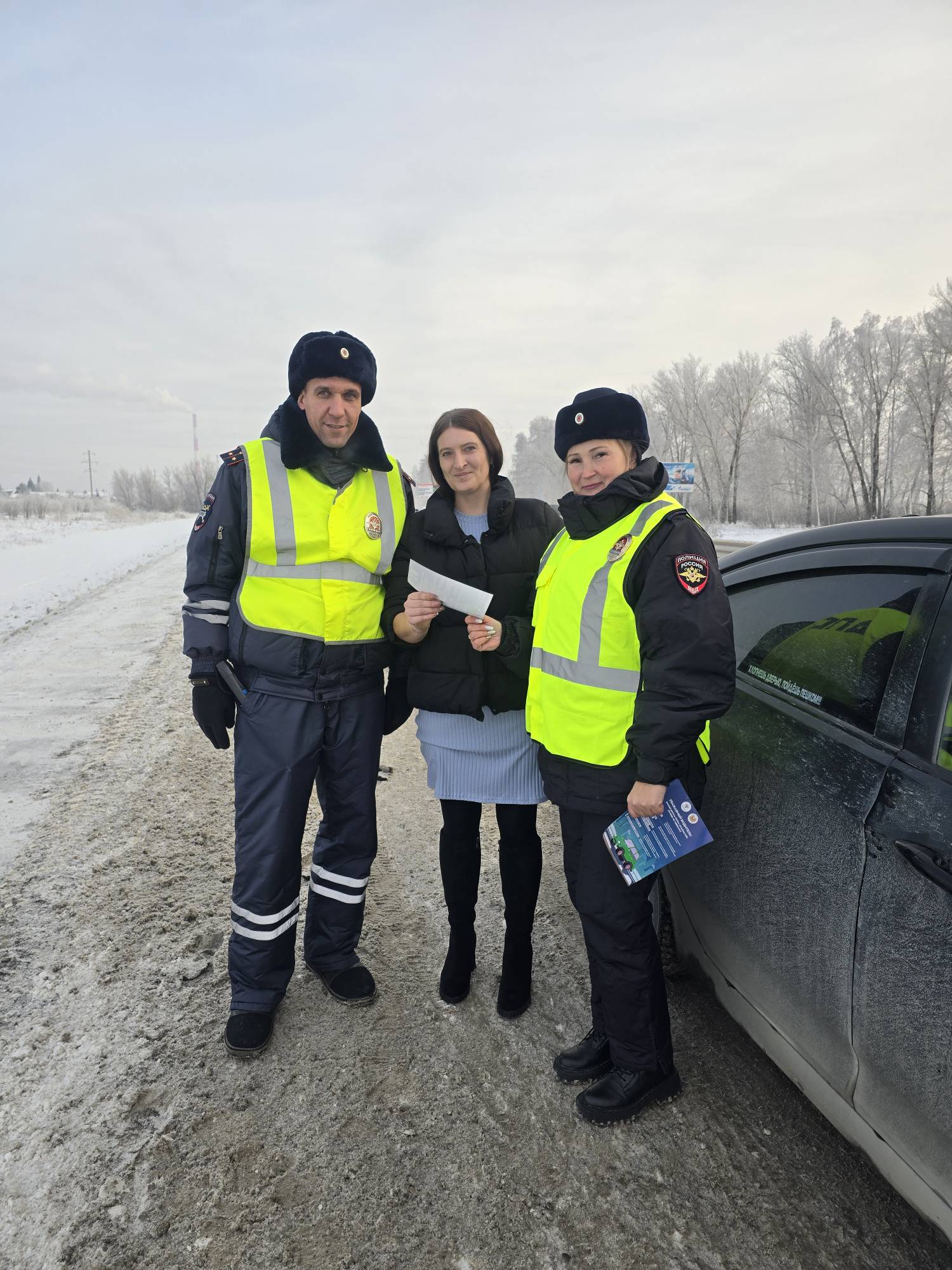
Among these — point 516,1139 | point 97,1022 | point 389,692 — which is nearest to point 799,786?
point 516,1139

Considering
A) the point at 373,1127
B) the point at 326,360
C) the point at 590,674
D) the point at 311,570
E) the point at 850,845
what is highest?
the point at 326,360

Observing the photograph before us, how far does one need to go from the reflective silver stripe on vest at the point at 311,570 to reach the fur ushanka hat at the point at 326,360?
0.60 meters

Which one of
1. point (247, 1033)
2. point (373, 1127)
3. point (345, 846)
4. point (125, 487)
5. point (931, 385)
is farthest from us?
point (125, 487)

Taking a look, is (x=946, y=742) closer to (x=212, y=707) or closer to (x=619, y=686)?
(x=619, y=686)

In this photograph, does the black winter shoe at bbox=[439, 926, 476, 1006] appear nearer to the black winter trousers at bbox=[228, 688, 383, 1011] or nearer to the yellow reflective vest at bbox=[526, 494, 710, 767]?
the black winter trousers at bbox=[228, 688, 383, 1011]

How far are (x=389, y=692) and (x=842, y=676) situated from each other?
161 cm

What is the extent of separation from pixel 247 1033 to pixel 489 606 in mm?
1613

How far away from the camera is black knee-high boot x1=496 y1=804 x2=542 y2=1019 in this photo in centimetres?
253

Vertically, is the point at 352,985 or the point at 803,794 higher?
the point at 803,794

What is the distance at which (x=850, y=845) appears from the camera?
5.03ft

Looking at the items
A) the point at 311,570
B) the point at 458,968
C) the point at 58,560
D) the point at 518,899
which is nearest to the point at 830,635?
A: the point at 518,899

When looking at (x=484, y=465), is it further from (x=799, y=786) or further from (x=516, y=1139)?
(x=516, y=1139)

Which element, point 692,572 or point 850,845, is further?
point 692,572

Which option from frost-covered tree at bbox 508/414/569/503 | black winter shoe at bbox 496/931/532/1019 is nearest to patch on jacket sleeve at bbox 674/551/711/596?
black winter shoe at bbox 496/931/532/1019
